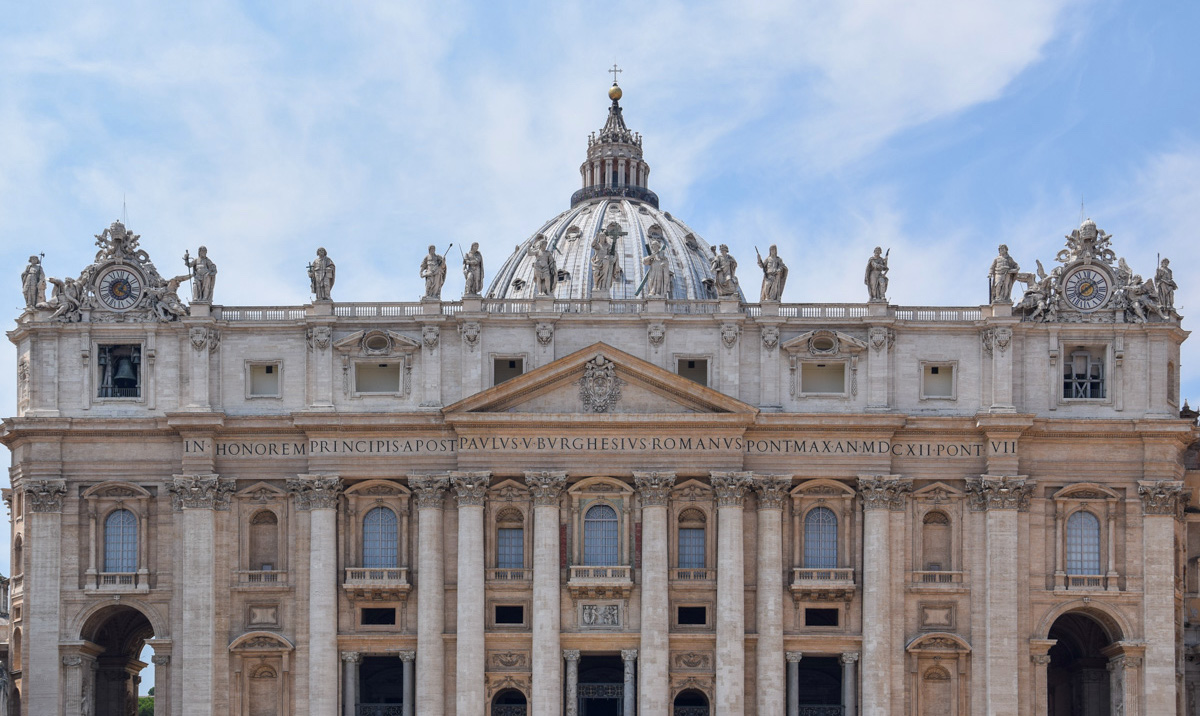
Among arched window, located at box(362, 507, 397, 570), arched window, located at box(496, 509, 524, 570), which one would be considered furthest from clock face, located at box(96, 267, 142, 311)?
arched window, located at box(496, 509, 524, 570)

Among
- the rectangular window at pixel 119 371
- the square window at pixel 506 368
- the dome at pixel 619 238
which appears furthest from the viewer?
the dome at pixel 619 238

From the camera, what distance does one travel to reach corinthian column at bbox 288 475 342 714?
69000 mm

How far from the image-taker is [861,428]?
70250 millimetres

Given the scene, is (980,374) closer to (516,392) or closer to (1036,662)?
(1036,662)

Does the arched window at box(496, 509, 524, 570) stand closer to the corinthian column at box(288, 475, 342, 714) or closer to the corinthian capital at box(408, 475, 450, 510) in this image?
the corinthian capital at box(408, 475, 450, 510)

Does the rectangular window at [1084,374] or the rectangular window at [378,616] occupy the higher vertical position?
the rectangular window at [1084,374]

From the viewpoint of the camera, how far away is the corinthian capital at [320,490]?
230ft

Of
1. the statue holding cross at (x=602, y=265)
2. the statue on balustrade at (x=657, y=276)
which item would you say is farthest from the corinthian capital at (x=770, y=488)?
the statue holding cross at (x=602, y=265)

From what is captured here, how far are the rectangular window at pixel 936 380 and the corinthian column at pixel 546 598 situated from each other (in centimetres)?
1554

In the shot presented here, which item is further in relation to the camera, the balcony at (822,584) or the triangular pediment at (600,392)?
the triangular pediment at (600,392)

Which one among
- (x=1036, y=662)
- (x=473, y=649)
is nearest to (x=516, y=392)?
(x=473, y=649)

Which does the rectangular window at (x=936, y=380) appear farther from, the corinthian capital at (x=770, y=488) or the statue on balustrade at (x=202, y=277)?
the statue on balustrade at (x=202, y=277)

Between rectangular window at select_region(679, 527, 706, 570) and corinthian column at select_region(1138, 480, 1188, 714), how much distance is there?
704 inches

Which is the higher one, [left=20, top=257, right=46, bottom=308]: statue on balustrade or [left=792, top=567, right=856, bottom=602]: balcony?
[left=20, top=257, right=46, bottom=308]: statue on balustrade
